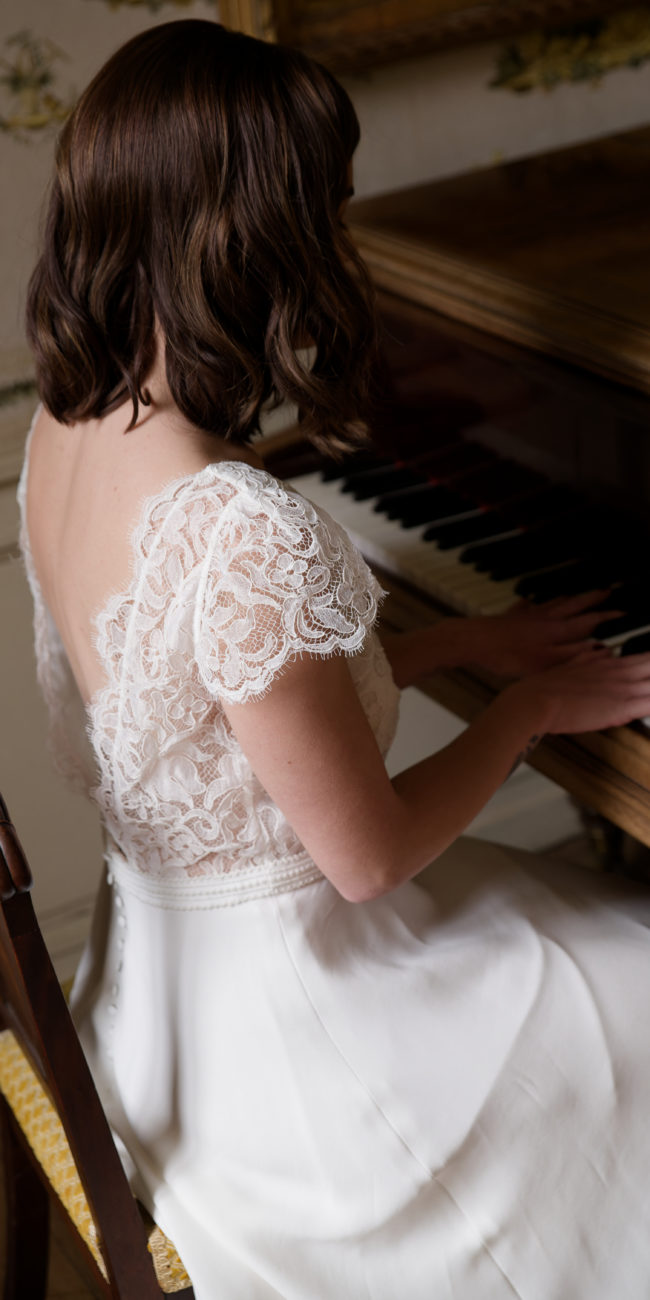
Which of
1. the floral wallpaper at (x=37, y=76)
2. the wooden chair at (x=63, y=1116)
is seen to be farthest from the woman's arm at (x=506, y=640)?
the floral wallpaper at (x=37, y=76)

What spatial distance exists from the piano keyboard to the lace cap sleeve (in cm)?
46

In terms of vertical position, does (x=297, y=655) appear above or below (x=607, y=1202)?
above

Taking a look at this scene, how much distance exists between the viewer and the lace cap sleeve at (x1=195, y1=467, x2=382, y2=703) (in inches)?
39.1

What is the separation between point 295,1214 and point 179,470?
67 centimetres

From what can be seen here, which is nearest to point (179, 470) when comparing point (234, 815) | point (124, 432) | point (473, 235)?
point (124, 432)

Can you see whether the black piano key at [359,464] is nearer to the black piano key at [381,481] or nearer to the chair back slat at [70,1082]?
the black piano key at [381,481]

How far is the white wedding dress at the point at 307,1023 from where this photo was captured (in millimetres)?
1031

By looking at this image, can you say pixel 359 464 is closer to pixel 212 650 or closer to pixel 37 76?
pixel 37 76

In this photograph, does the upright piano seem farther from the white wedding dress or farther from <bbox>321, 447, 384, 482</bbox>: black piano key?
the white wedding dress

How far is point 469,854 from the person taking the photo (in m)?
1.49

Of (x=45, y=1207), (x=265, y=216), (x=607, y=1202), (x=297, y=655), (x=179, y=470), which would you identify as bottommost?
(x=45, y=1207)

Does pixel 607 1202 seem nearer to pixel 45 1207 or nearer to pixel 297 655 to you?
pixel 297 655

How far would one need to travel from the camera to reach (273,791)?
3.44 feet

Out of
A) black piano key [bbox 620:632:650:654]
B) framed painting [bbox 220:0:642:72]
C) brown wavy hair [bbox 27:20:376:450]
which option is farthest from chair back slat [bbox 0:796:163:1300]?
framed painting [bbox 220:0:642:72]
